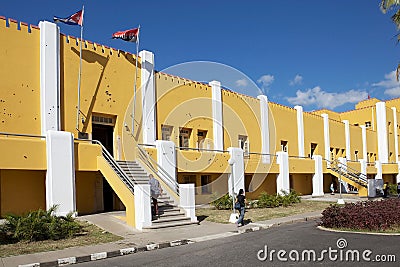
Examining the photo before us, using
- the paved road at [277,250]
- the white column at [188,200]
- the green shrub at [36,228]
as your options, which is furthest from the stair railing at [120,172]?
the paved road at [277,250]

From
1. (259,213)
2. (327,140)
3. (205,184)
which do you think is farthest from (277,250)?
(327,140)

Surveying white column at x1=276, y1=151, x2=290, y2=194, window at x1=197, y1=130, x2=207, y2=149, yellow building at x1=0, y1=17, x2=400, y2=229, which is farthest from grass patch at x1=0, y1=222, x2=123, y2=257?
white column at x1=276, y1=151, x2=290, y2=194

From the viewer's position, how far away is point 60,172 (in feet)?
53.2

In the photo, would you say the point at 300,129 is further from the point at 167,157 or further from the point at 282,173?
the point at 167,157

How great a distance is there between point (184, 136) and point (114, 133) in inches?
227

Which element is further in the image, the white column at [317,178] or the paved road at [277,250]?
the white column at [317,178]

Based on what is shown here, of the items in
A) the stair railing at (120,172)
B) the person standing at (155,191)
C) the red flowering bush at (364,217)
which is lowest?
the red flowering bush at (364,217)

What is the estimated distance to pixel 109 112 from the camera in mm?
20812

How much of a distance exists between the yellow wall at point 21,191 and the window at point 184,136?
9461 millimetres

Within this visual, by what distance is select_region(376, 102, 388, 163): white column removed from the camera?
49.6 metres

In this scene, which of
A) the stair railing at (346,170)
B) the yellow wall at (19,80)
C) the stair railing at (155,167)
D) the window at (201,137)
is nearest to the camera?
the yellow wall at (19,80)

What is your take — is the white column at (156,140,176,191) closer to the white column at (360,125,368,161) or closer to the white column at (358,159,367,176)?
the white column at (358,159,367,176)

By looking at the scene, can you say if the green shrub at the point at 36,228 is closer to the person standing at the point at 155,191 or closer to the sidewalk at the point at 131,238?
the sidewalk at the point at 131,238

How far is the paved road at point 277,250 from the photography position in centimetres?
909
